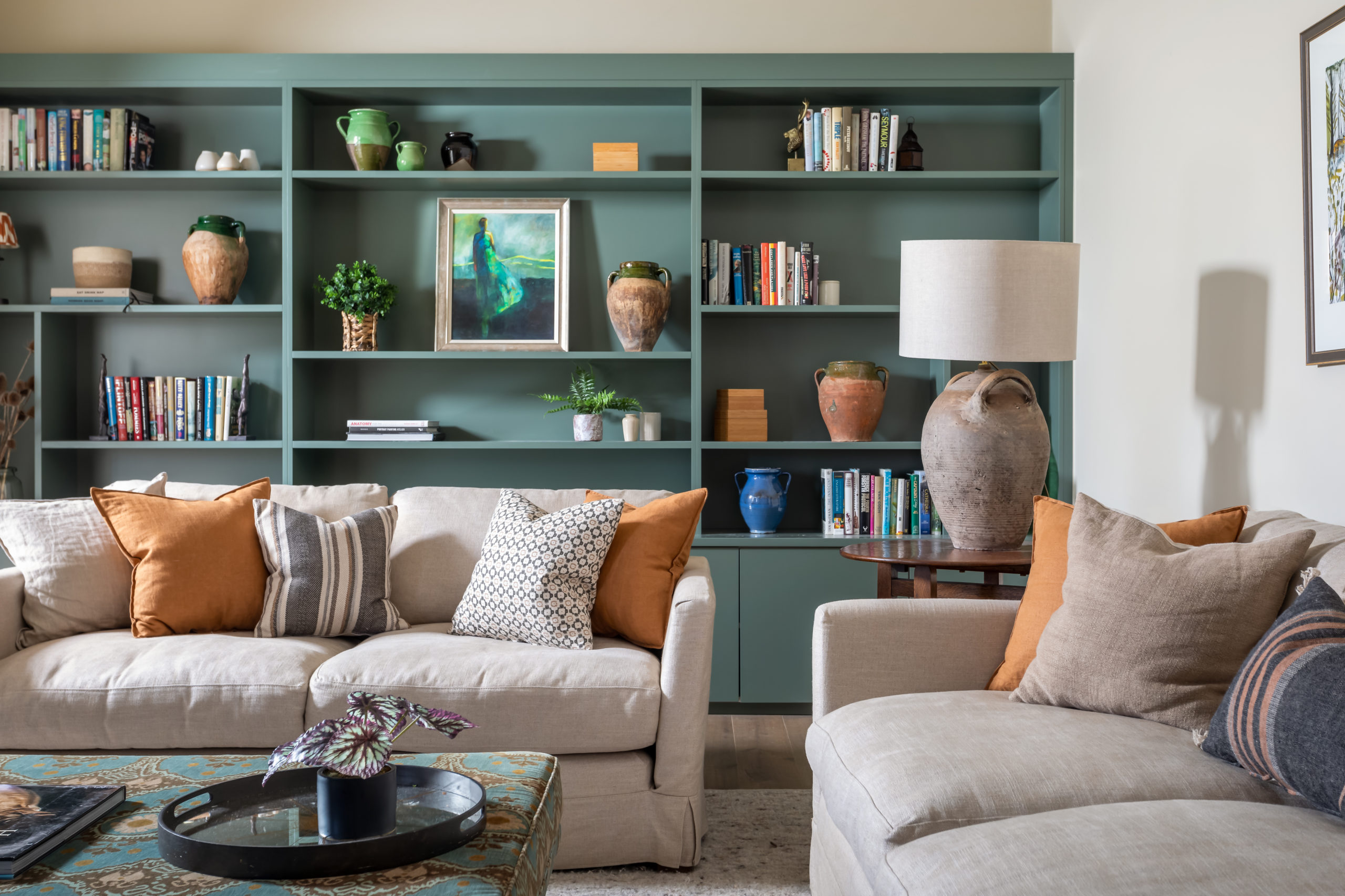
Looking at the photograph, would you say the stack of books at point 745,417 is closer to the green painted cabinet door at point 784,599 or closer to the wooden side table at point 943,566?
the green painted cabinet door at point 784,599

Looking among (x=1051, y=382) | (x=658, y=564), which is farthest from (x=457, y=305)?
(x=1051, y=382)

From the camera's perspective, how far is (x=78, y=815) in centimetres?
131

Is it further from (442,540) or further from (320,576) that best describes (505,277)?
(320,576)

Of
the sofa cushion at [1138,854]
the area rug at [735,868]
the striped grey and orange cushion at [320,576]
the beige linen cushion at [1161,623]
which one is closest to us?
the sofa cushion at [1138,854]

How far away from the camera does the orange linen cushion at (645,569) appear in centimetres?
247

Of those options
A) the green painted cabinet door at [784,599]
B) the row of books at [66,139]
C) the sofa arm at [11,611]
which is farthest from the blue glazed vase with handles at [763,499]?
the row of books at [66,139]

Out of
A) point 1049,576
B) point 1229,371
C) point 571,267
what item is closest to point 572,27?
point 571,267

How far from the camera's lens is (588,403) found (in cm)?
374

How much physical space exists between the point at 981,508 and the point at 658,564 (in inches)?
33.6

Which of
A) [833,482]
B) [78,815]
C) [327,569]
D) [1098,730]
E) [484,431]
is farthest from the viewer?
[484,431]

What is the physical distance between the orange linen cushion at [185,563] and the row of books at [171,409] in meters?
1.19

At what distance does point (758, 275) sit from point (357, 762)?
2775 mm

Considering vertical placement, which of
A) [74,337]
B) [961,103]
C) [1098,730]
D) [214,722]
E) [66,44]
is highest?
[66,44]

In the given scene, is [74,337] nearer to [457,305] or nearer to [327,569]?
[457,305]
